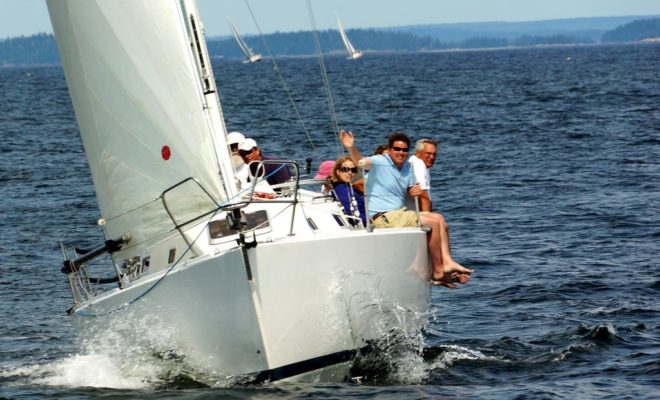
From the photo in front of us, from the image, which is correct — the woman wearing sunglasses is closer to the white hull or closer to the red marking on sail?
the white hull

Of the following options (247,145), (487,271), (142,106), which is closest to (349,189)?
(247,145)

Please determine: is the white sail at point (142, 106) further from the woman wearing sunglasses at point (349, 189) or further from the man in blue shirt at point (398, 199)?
the man in blue shirt at point (398, 199)

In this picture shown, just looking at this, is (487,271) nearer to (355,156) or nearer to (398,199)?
(398,199)

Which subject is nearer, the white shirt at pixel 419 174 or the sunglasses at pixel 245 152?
the white shirt at pixel 419 174

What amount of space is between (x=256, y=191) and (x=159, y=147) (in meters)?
1.06

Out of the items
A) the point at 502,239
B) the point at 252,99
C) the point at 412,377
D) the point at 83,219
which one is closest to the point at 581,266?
the point at 502,239

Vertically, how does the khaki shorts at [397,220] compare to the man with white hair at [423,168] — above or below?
below

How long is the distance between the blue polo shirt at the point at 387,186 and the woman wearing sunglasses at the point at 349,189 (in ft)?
1.52

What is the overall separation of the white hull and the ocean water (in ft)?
0.75

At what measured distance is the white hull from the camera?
9.52 meters

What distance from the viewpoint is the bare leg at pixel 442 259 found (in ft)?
36.0

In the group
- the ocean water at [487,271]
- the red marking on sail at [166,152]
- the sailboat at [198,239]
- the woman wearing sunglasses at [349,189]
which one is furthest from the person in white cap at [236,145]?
the ocean water at [487,271]

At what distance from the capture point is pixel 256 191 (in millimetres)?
11336

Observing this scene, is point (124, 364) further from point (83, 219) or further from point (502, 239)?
point (83, 219)
